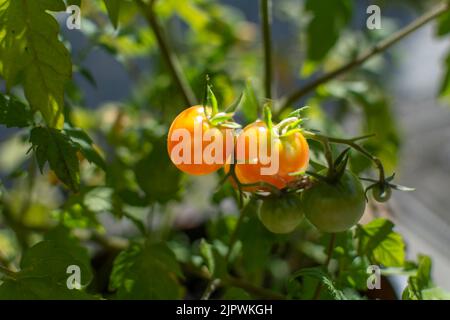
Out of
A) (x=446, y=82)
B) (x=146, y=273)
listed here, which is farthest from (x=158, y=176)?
(x=446, y=82)

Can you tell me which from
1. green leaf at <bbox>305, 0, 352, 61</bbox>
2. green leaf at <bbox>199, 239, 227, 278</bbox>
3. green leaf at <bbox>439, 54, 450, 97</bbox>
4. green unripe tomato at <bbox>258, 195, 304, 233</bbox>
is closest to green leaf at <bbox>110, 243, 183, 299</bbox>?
green leaf at <bbox>199, 239, 227, 278</bbox>

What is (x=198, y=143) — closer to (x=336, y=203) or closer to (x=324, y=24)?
(x=336, y=203)

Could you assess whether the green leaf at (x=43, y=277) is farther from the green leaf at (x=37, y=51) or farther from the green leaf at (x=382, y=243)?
the green leaf at (x=382, y=243)

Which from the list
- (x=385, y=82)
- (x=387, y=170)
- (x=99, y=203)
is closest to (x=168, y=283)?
(x=99, y=203)

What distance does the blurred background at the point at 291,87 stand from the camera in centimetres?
71

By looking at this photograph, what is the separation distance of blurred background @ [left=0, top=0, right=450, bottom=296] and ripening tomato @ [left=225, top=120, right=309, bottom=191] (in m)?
0.16

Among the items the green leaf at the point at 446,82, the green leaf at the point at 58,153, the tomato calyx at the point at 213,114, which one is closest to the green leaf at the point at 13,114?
the green leaf at the point at 58,153

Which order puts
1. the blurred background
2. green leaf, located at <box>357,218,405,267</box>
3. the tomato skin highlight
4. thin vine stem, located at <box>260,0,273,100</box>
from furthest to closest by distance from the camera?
the blurred background < thin vine stem, located at <box>260,0,273,100</box> < green leaf, located at <box>357,218,405,267</box> < the tomato skin highlight

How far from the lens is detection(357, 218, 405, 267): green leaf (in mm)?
480

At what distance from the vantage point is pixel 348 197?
363mm

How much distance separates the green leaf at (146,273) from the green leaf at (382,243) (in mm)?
142

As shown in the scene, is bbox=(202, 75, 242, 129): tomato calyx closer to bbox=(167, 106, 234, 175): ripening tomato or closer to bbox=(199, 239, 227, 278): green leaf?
bbox=(167, 106, 234, 175): ripening tomato

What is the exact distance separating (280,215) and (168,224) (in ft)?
1.45

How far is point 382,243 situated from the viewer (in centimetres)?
48
